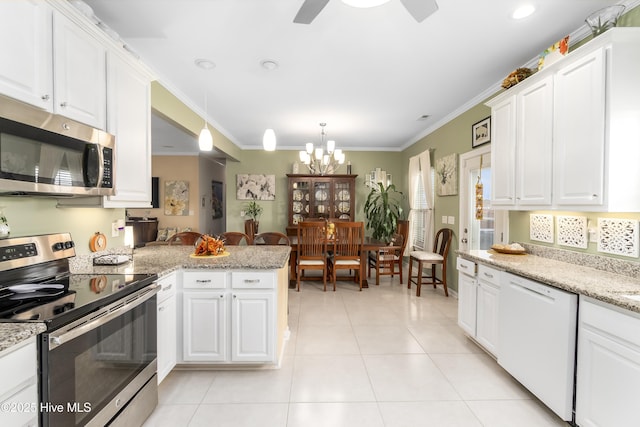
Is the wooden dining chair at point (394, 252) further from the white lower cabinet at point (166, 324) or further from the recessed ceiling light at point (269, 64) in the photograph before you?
the white lower cabinet at point (166, 324)

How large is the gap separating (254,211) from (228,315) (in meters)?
4.15

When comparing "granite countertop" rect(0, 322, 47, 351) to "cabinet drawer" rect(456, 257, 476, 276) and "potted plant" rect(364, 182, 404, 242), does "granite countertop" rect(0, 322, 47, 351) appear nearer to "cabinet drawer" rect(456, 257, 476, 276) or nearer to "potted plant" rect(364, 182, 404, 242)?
"cabinet drawer" rect(456, 257, 476, 276)

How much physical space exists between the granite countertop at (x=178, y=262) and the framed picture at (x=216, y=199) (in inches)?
207

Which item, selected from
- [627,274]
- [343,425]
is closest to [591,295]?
[627,274]

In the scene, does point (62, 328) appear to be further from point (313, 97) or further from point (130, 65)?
point (313, 97)

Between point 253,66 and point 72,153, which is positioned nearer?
point 72,153

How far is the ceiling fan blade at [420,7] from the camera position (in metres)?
1.47

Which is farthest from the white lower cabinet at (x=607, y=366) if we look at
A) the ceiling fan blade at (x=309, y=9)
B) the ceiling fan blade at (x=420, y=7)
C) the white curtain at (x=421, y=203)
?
the white curtain at (x=421, y=203)

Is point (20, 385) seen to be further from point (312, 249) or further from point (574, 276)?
point (312, 249)

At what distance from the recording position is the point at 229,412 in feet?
6.18

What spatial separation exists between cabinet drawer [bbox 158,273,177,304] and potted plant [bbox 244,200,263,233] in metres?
4.02

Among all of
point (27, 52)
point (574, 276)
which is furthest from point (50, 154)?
point (574, 276)

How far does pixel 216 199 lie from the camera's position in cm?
820

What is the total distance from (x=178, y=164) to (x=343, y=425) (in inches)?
267
